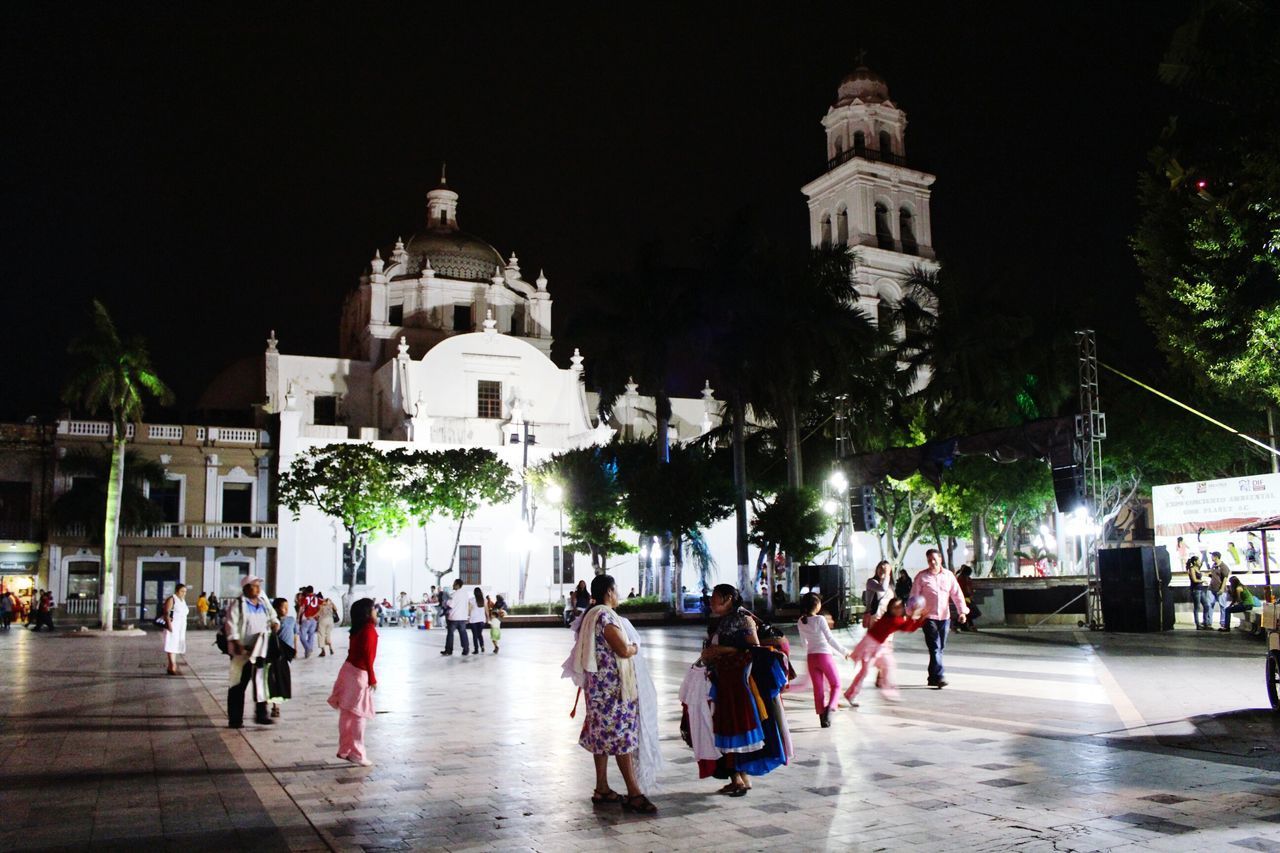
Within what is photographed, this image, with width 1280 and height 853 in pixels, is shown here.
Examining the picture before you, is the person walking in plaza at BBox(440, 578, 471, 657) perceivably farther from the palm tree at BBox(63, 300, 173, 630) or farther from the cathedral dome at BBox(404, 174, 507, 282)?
the cathedral dome at BBox(404, 174, 507, 282)

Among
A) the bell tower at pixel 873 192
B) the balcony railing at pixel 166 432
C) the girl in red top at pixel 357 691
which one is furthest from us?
the bell tower at pixel 873 192

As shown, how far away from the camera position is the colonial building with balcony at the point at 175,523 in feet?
140

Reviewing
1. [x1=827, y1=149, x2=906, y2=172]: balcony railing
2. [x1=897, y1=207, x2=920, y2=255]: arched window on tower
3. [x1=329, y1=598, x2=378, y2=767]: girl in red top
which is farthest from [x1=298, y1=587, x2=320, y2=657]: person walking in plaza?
[x1=897, y1=207, x2=920, y2=255]: arched window on tower

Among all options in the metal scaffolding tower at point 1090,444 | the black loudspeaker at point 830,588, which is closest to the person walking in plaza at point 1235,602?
the metal scaffolding tower at point 1090,444

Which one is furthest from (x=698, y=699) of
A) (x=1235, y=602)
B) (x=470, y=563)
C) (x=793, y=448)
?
(x=470, y=563)

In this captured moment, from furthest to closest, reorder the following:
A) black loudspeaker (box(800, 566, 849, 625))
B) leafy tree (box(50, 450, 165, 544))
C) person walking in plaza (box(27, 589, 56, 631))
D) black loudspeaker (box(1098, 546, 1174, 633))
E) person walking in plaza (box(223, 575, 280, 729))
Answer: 1. leafy tree (box(50, 450, 165, 544))
2. person walking in plaza (box(27, 589, 56, 631))
3. black loudspeaker (box(800, 566, 849, 625))
4. black loudspeaker (box(1098, 546, 1174, 633))
5. person walking in plaza (box(223, 575, 280, 729))

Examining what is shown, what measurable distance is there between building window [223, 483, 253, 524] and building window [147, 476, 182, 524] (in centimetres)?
178

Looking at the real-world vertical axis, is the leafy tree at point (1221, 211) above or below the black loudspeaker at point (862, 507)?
above

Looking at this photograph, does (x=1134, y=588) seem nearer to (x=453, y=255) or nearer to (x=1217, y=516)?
(x=1217, y=516)

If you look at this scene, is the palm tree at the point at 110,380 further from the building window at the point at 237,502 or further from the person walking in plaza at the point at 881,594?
the person walking in plaza at the point at 881,594

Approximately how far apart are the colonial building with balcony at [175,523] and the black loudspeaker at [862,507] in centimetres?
2726

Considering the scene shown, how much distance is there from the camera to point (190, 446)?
45.9 metres

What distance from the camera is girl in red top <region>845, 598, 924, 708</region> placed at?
11.5m

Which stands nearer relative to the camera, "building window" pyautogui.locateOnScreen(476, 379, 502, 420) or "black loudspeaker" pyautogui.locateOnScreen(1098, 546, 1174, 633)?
"black loudspeaker" pyautogui.locateOnScreen(1098, 546, 1174, 633)
